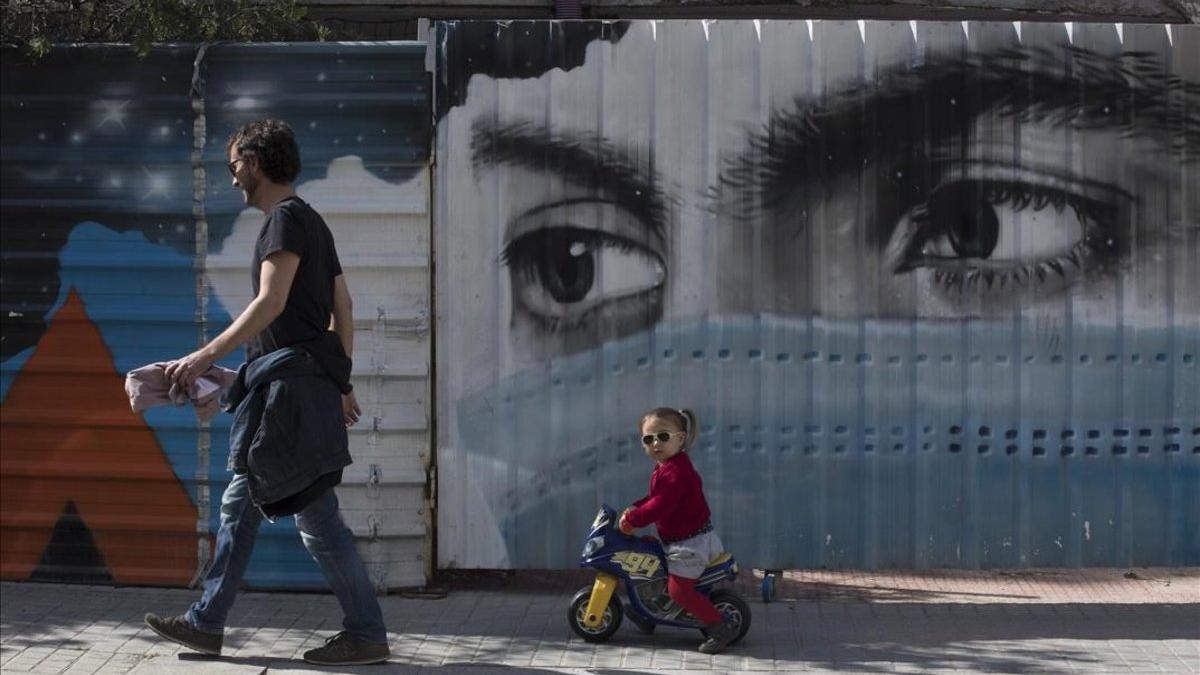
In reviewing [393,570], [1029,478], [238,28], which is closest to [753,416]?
[1029,478]

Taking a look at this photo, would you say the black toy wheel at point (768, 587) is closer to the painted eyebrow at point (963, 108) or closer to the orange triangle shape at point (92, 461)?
the painted eyebrow at point (963, 108)

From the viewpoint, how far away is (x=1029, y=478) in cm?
684

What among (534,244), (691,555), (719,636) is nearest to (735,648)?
(719,636)

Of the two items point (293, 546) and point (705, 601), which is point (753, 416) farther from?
point (293, 546)

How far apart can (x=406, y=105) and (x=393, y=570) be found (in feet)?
6.53

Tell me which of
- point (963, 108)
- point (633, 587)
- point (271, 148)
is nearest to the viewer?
point (271, 148)

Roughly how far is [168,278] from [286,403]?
63.8 inches

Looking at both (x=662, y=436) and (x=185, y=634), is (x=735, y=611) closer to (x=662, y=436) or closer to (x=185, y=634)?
(x=662, y=436)

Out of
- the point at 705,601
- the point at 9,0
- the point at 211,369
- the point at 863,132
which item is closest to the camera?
the point at 211,369

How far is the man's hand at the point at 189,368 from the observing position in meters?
5.51

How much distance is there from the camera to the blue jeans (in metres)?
5.85

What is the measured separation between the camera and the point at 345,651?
234 inches

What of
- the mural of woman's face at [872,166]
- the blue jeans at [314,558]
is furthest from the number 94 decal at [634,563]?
the mural of woman's face at [872,166]

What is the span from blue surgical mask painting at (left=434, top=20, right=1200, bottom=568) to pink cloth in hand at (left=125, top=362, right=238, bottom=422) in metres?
1.38
